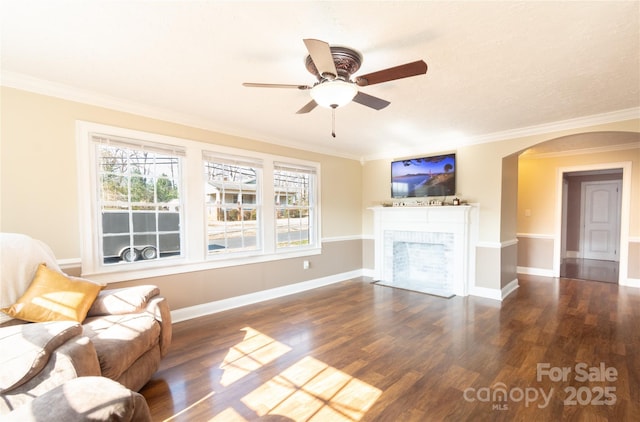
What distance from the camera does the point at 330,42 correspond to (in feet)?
6.42

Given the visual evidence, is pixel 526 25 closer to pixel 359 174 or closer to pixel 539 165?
pixel 359 174

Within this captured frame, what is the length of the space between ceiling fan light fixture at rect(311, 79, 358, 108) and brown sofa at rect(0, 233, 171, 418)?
2.04 meters

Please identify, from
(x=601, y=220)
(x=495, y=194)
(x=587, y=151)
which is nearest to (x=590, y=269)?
(x=601, y=220)

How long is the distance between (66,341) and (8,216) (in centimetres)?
169

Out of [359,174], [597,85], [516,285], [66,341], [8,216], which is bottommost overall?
[516,285]

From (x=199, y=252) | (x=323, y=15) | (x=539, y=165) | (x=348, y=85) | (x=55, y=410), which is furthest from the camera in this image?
(x=539, y=165)

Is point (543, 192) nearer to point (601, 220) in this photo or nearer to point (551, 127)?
point (551, 127)

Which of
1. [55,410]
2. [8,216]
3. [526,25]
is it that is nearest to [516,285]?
[526,25]

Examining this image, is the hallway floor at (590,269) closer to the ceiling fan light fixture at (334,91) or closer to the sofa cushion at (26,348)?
the ceiling fan light fixture at (334,91)

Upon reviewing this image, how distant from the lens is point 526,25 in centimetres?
177

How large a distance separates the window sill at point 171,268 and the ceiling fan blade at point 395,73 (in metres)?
2.85

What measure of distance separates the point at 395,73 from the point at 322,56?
514 millimetres

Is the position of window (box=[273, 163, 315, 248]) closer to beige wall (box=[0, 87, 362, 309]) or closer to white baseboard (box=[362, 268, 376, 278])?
beige wall (box=[0, 87, 362, 309])

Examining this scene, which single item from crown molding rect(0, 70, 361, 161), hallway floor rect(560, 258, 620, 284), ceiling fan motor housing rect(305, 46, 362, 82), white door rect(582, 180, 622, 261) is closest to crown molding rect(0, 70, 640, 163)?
crown molding rect(0, 70, 361, 161)
